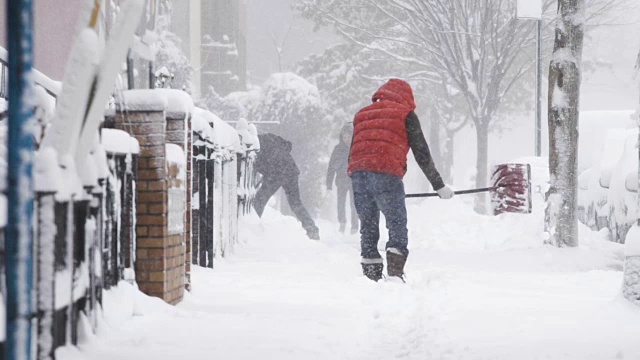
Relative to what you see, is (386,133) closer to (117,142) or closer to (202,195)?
(202,195)

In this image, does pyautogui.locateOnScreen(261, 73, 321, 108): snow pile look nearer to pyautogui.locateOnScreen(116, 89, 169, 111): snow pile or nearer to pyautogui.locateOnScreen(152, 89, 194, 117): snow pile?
pyautogui.locateOnScreen(152, 89, 194, 117): snow pile

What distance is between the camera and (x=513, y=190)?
12.5m

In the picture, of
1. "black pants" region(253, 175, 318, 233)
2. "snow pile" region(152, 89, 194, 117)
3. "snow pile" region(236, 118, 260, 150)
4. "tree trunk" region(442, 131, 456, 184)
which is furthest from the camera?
"tree trunk" region(442, 131, 456, 184)

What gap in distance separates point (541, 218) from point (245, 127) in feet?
14.2

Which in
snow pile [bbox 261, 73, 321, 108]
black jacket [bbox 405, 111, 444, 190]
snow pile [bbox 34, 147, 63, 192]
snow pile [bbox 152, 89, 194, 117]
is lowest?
snow pile [bbox 34, 147, 63, 192]

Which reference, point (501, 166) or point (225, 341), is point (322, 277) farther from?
point (501, 166)

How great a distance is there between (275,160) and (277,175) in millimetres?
271

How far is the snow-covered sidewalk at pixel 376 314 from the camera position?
14.0 feet

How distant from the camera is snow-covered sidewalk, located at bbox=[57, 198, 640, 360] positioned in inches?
169

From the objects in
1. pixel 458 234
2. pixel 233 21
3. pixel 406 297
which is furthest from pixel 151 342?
pixel 233 21

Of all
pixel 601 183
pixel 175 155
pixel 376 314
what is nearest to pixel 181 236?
pixel 175 155

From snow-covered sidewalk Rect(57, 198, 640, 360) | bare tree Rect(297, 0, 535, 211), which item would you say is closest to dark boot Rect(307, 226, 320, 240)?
snow-covered sidewalk Rect(57, 198, 640, 360)

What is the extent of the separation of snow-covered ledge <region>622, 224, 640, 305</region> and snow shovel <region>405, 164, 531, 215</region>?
5279 mm

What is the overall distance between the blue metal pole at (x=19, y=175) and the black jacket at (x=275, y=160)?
11721 millimetres
